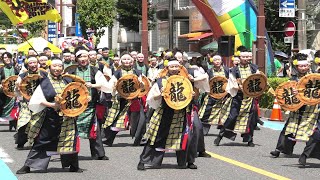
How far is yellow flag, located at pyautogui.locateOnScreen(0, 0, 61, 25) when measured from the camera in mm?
21812

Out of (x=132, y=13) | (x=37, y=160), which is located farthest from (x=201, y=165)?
(x=132, y=13)

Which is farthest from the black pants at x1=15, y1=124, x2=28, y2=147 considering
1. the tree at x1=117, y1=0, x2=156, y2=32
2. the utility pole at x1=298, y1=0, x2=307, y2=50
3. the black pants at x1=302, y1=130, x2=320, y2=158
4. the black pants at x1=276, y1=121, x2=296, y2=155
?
the tree at x1=117, y1=0, x2=156, y2=32

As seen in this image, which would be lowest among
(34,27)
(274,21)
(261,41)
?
(261,41)

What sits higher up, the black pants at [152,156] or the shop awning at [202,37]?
the shop awning at [202,37]

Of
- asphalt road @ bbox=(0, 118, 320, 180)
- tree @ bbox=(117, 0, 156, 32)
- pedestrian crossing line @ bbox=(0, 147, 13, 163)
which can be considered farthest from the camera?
tree @ bbox=(117, 0, 156, 32)

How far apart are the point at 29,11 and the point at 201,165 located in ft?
38.0

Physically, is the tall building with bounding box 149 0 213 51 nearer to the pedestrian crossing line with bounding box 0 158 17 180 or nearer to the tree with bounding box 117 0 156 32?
the tree with bounding box 117 0 156 32

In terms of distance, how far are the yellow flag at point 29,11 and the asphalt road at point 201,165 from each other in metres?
7.57

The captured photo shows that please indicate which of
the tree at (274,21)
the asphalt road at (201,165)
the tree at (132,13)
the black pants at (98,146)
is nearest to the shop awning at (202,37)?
the tree at (274,21)

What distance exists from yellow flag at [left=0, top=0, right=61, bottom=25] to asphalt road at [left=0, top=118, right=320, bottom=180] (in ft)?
24.8

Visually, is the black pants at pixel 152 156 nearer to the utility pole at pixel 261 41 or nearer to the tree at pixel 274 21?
the utility pole at pixel 261 41

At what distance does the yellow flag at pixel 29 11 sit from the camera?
2181 cm

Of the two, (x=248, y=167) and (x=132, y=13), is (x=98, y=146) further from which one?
(x=132, y=13)

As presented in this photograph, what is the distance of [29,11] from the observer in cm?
2192
